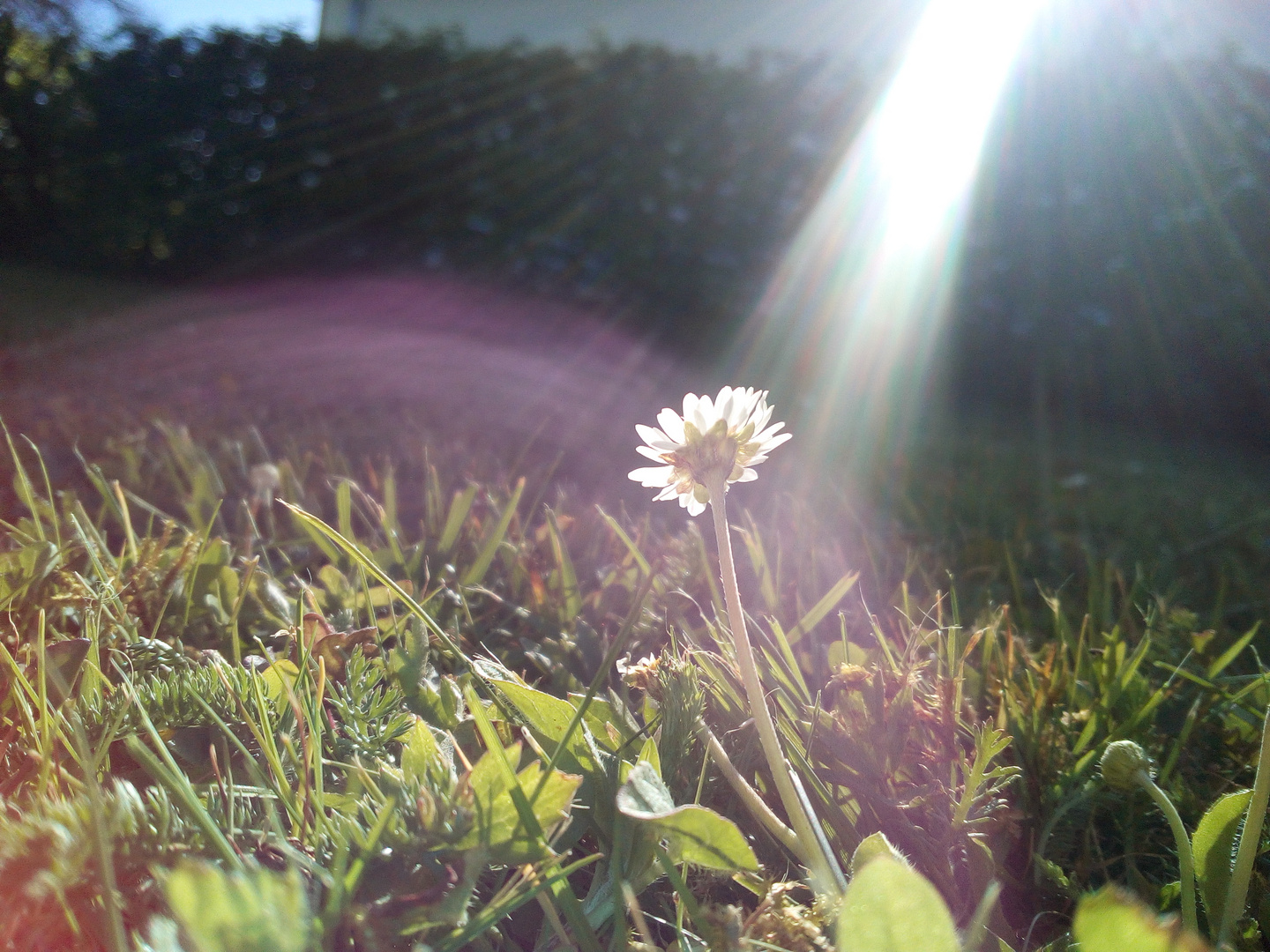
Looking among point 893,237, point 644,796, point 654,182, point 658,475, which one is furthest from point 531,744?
point 654,182

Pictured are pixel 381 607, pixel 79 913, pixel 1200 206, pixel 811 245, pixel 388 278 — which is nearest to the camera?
pixel 79 913

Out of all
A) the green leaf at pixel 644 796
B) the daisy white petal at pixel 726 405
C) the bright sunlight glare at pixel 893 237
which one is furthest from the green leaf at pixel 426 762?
the bright sunlight glare at pixel 893 237

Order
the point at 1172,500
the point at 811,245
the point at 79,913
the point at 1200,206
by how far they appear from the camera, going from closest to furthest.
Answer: the point at 79,913
the point at 1172,500
the point at 1200,206
the point at 811,245

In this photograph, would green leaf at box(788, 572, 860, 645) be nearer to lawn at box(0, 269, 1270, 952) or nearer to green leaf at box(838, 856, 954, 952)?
lawn at box(0, 269, 1270, 952)

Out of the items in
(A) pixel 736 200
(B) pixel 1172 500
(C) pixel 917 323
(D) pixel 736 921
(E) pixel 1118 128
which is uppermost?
(E) pixel 1118 128

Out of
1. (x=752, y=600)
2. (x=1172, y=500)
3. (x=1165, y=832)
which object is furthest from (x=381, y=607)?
(x=1172, y=500)

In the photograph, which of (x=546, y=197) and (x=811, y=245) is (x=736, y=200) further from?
(x=546, y=197)

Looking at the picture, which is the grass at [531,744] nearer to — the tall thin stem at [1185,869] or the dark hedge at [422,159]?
the tall thin stem at [1185,869]
